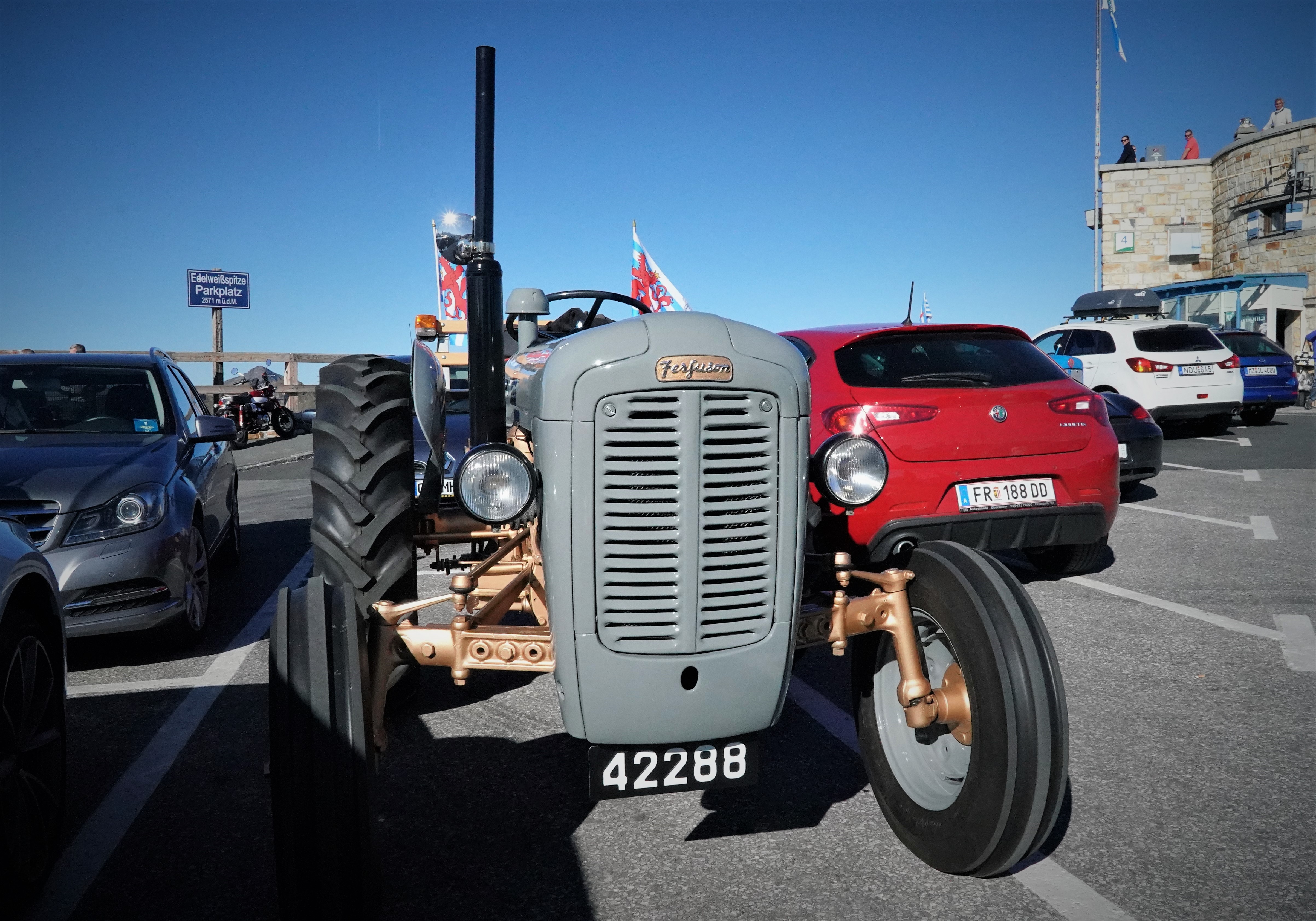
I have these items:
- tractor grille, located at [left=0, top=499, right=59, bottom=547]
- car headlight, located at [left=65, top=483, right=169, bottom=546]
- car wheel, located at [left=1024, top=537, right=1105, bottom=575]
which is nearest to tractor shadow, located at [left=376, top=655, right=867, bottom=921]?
car headlight, located at [left=65, top=483, right=169, bottom=546]

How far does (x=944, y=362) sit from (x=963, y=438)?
22.7 inches

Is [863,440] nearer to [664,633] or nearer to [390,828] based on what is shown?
[664,633]

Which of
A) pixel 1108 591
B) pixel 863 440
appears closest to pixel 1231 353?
pixel 1108 591

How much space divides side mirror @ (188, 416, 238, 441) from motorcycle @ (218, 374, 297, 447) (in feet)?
43.5

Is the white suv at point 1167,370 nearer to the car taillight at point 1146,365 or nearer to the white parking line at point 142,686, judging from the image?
the car taillight at point 1146,365

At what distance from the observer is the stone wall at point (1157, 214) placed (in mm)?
36375

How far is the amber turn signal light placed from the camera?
4926 mm

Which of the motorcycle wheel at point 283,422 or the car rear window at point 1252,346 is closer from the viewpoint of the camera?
the car rear window at point 1252,346

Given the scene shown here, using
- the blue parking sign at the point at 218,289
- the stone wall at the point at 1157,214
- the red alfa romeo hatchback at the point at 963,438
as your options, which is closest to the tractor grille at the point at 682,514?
the red alfa romeo hatchback at the point at 963,438

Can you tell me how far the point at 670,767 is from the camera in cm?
229

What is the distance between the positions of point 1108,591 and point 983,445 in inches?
64.4

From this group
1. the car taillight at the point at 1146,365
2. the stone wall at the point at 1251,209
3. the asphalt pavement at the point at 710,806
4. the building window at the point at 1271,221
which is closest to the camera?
the asphalt pavement at the point at 710,806

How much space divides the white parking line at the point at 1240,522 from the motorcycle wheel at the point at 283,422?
1567cm

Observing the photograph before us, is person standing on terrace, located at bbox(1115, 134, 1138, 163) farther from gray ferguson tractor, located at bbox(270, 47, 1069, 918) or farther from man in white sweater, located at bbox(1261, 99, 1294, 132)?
gray ferguson tractor, located at bbox(270, 47, 1069, 918)
